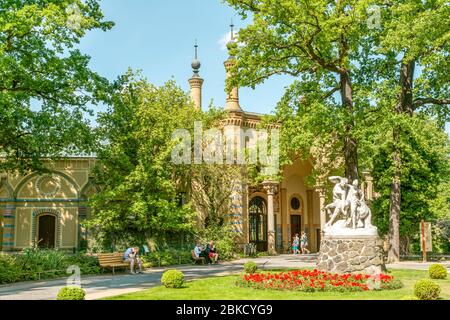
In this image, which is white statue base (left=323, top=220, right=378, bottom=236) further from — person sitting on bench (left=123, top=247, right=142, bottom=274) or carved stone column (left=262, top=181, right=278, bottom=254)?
carved stone column (left=262, top=181, right=278, bottom=254)

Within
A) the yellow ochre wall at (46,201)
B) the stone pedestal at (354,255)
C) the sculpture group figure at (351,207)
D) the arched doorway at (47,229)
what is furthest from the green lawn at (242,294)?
the arched doorway at (47,229)

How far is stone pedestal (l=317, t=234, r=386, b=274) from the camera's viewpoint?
15.4 meters

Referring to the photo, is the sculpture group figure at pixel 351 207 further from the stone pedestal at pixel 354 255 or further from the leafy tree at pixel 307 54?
the leafy tree at pixel 307 54

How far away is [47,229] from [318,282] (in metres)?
21.8

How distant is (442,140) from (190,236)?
17575mm

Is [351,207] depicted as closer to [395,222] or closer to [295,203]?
[395,222]

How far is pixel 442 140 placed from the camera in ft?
104

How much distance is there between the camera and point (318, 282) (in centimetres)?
1307

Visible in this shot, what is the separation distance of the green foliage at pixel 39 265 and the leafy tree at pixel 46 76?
4.21 metres

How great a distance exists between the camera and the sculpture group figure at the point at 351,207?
15.9 metres

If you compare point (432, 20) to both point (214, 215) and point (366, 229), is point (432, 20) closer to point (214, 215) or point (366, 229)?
point (366, 229)

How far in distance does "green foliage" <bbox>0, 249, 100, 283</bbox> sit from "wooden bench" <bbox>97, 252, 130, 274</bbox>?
1.07 ft

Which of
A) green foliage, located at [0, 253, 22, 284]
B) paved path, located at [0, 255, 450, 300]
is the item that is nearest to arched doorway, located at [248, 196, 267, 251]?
paved path, located at [0, 255, 450, 300]

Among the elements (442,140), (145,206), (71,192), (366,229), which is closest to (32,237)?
(71,192)
